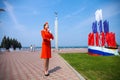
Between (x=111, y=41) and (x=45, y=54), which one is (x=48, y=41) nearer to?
(x=45, y=54)

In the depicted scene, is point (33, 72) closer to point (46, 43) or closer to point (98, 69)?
point (46, 43)

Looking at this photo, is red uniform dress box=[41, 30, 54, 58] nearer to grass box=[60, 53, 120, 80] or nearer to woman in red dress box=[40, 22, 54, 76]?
woman in red dress box=[40, 22, 54, 76]

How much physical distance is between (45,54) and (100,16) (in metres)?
13.5

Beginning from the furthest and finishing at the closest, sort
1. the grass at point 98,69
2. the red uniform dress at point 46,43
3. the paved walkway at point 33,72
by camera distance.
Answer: the red uniform dress at point 46,43 → the grass at point 98,69 → the paved walkway at point 33,72

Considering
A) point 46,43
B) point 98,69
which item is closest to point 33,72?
point 46,43

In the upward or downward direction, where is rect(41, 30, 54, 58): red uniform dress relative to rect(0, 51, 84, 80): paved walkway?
upward

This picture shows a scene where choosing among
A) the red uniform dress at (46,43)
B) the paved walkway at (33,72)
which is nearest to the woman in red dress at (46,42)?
the red uniform dress at (46,43)

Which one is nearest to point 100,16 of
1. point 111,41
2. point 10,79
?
point 111,41

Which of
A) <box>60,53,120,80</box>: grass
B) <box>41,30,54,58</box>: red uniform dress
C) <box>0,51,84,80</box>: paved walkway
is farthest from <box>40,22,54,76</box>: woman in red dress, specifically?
<box>60,53,120,80</box>: grass

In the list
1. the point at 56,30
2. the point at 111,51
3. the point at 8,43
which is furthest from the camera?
the point at 8,43

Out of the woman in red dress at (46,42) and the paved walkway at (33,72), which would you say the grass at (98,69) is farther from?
the woman in red dress at (46,42)

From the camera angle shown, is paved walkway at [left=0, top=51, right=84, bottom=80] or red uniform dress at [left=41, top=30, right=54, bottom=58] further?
red uniform dress at [left=41, top=30, right=54, bottom=58]

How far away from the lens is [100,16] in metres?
20.0

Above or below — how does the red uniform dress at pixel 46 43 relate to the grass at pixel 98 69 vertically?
above
